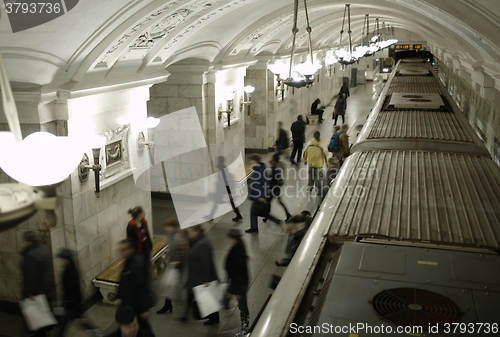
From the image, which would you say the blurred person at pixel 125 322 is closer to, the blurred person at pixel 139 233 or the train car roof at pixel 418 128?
the blurred person at pixel 139 233

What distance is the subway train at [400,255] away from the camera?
2449 millimetres

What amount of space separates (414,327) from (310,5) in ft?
30.0

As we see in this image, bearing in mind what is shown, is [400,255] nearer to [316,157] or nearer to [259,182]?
[259,182]

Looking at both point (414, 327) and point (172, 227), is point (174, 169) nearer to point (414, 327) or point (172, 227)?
point (172, 227)

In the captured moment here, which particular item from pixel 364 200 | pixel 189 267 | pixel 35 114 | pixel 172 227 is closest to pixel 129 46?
pixel 35 114

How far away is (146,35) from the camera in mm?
6629

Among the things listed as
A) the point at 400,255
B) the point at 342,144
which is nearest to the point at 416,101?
the point at 342,144

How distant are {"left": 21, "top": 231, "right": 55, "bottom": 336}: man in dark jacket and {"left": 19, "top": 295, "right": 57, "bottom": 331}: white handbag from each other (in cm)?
5

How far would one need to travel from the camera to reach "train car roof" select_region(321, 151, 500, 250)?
356cm

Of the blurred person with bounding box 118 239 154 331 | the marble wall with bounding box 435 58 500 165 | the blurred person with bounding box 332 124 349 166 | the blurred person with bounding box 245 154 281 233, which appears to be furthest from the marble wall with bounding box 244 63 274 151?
the blurred person with bounding box 118 239 154 331

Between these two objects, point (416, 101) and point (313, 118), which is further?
point (313, 118)

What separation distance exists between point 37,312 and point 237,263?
6.94ft

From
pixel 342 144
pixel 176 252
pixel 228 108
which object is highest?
pixel 228 108

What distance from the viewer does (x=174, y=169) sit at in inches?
422
